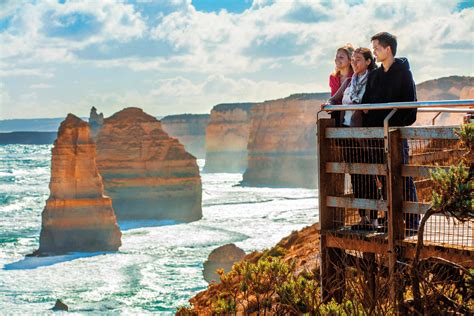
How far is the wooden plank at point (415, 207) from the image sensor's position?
6.32 meters

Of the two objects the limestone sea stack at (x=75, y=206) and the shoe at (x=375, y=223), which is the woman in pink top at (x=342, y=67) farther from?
the limestone sea stack at (x=75, y=206)

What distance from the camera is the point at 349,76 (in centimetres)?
782

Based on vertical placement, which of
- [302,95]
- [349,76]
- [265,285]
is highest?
[302,95]

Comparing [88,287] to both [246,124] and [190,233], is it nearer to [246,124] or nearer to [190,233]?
[190,233]

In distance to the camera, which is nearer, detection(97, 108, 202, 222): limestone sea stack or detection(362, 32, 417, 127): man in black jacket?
detection(362, 32, 417, 127): man in black jacket

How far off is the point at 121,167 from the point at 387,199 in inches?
2263

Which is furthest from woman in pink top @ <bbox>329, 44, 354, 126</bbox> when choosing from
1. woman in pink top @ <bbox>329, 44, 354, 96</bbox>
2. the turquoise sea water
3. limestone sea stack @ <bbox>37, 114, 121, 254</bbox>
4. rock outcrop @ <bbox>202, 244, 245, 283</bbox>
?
limestone sea stack @ <bbox>37, 114, 121, 254</bbox>

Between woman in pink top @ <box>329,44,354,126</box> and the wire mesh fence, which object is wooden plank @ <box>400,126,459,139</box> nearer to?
the wire mesh fence

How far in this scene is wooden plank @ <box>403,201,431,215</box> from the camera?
6.32m

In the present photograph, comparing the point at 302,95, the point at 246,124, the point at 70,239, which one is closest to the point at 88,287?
the point at 70,239

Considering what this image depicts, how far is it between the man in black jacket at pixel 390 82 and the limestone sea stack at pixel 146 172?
52682 mm

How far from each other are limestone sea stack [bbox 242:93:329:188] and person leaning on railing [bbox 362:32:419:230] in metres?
92.3

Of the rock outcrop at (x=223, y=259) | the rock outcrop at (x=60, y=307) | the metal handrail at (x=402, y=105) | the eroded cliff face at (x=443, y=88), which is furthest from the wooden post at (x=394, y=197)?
the eroded cliff face at (x=443, y=88)

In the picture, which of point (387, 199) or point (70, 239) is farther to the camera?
point (70, 239)
